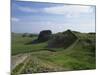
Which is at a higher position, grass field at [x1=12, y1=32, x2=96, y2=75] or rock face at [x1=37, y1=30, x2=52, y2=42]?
rock face at [x1=37, y1=30, x2=52, y2=42]

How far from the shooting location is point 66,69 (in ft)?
9.63

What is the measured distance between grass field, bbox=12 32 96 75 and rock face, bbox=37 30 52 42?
0.05 meters

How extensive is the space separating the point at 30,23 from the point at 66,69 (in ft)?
2.61

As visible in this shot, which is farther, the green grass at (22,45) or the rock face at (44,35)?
the rock face at (44,35)

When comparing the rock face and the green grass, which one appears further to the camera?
the rock face

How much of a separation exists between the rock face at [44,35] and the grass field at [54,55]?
0.05 meters

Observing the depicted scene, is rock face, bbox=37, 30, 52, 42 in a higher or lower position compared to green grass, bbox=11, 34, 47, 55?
higher

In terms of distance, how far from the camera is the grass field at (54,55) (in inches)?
109

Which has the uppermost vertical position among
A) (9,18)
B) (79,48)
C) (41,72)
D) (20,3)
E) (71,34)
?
(20,3)

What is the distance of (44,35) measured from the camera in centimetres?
287

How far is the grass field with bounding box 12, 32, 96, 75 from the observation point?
2.76 m

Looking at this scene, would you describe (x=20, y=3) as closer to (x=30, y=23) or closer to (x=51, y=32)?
(x=30, y=23)

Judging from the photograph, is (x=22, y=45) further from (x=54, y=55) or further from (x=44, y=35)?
(x=54, y=55)
